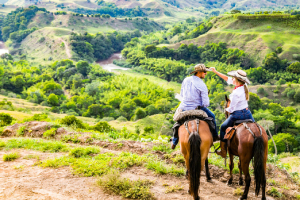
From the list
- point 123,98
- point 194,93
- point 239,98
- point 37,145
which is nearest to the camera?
point 239,98

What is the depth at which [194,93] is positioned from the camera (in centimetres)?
536

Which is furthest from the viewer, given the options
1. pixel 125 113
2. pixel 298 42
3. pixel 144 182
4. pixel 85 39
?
pixel 85 39

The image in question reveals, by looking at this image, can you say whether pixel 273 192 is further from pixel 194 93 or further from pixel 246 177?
pixel 194 93

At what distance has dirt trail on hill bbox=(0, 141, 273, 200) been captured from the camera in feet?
16.0

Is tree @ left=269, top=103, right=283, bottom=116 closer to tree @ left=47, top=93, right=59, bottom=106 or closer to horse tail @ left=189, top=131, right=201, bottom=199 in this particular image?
horse tail @ left=189, top=131, right=201, bottom=199

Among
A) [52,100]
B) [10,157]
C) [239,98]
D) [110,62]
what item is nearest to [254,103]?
[239,98]

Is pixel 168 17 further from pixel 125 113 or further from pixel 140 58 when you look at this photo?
pixel 125 113

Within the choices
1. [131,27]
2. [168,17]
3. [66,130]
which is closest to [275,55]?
[66,130]

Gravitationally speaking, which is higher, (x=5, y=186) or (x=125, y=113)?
(x=5, y=186)

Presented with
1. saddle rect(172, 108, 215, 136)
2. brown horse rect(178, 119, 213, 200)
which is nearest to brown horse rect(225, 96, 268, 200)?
saddle rect(172, 108, 215, 136)

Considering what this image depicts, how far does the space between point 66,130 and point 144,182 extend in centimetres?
574

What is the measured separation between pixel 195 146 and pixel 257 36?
210 ft

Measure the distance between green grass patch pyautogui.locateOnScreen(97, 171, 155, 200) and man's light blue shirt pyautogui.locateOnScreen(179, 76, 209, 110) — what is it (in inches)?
86.0

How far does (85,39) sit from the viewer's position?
254 feet
